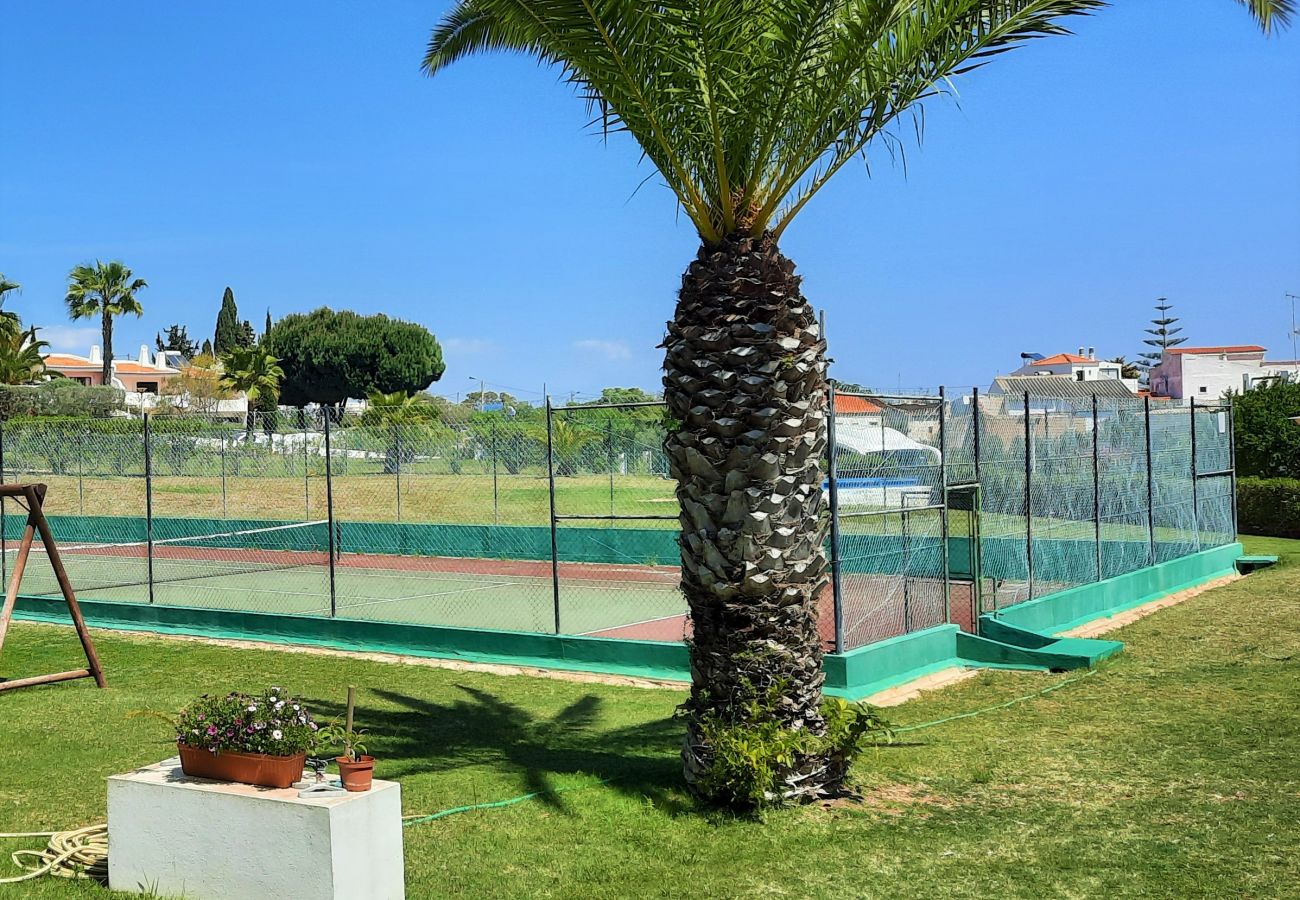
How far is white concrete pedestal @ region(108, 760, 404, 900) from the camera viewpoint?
5.46 metres

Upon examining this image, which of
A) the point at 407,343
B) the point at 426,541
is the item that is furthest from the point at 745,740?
the point at 407,343

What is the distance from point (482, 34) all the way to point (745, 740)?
644 cm

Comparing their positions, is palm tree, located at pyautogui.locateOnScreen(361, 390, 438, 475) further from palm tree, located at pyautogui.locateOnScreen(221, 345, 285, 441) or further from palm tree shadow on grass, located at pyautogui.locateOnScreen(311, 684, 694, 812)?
palm tree, located at pyautogui.locateOnScreen(221, 345, 285, 441)

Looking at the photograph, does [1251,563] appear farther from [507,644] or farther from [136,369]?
[136,369]

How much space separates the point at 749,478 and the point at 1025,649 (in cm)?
653

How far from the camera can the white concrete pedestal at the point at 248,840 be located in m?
5.46

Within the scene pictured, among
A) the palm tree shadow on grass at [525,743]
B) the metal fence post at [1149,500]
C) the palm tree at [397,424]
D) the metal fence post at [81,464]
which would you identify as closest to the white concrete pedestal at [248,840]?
the palm tree shadow on grass at [525,743]

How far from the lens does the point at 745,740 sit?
753 cm

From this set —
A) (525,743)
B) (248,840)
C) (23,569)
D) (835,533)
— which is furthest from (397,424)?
(248,840)

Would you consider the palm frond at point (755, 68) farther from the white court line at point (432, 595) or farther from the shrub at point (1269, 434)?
the shrub at point (1269, 434)

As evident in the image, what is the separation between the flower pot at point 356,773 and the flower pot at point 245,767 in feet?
0.93

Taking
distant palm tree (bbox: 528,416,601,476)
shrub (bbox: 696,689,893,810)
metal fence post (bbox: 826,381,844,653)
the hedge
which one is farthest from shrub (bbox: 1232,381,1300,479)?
shrub (bbox: 696,689,893,810)

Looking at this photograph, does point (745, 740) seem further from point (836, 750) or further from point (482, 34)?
point (482, 34)

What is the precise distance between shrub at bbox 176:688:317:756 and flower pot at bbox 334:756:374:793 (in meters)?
0.30
